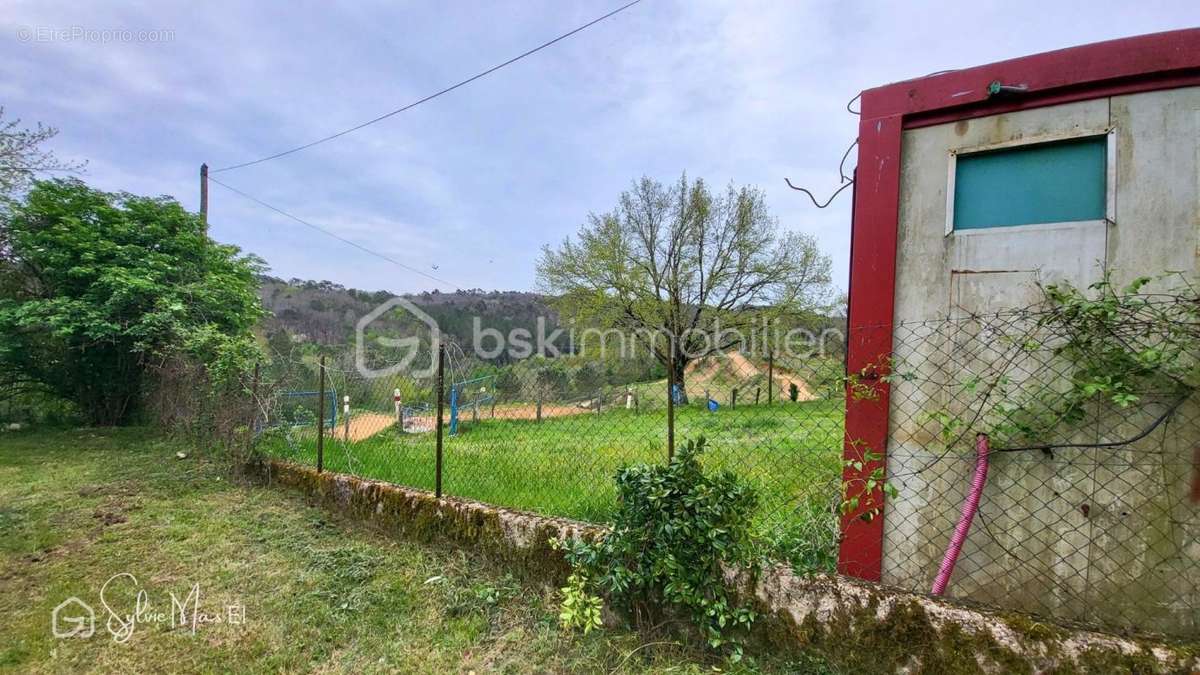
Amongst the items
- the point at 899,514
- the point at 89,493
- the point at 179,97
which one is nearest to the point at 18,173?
the point at 179,97

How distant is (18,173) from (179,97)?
3.52 metres

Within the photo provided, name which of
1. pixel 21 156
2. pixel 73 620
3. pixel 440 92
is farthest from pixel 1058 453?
pixel 21 156

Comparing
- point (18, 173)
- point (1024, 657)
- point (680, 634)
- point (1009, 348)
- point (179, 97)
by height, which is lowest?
point (680, 634)

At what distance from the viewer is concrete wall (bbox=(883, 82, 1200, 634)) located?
5.91 feet

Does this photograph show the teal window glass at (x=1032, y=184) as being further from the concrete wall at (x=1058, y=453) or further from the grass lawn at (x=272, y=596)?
the grass lawn at (x=272, y=596)

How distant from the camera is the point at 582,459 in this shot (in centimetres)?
468

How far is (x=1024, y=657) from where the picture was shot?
169 centimetres

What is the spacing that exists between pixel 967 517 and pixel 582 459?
10.5 ft

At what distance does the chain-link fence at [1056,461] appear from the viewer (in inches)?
69.6

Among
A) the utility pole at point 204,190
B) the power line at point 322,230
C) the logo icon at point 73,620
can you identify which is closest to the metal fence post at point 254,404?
the logo icon at point 73,620

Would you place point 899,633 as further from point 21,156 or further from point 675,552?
point 21,156

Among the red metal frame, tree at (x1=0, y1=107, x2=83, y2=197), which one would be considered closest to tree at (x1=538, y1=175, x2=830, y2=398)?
tree at (x1=0, y1=107, x2=83, y2=197)

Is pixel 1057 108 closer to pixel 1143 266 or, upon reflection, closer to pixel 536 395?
pixel 1143 266

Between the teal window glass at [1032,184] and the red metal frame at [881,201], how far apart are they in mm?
191
